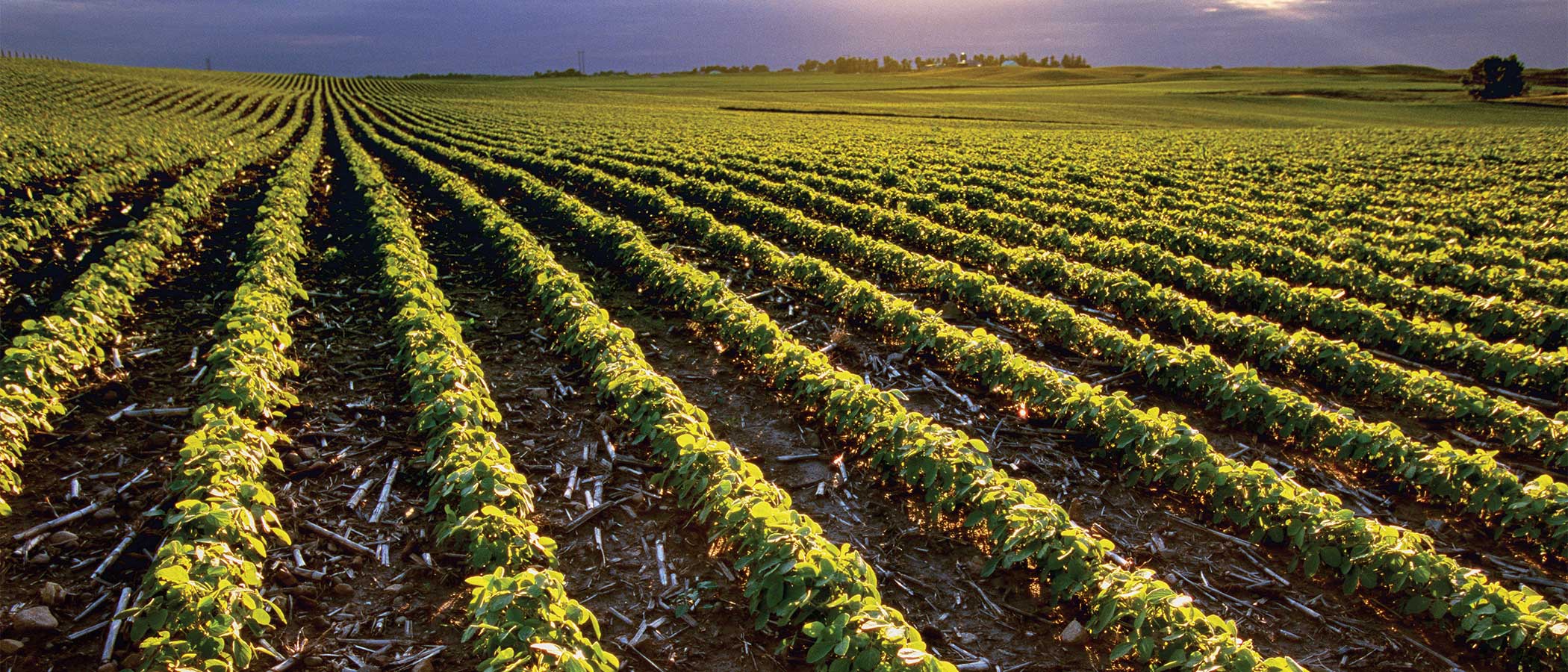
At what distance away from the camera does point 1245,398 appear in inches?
305

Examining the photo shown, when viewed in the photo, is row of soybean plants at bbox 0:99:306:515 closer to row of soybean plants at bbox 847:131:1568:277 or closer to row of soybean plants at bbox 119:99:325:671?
row of soybean plants at bbox 119:99:325:671

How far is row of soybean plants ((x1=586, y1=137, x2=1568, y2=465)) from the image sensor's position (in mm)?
7316

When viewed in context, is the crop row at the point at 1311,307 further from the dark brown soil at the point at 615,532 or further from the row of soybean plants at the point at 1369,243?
the dark brown soil at the point at 615,532

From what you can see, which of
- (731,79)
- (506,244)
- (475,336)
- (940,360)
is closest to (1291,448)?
(940,360)

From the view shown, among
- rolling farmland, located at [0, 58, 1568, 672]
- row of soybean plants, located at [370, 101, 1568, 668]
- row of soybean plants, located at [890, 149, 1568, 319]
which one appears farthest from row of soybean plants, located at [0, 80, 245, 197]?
row of soybean plants, located at [890, 149, 1568, 319]

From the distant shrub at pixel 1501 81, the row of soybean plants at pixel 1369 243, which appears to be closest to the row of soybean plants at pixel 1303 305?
the row of soybean plants at pixel 1369 243

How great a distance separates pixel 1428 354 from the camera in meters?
9.49

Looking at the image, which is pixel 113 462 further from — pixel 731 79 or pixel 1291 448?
pixel 731 79

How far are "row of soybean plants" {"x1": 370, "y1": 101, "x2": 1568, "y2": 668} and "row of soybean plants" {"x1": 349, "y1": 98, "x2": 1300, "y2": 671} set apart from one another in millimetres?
1084

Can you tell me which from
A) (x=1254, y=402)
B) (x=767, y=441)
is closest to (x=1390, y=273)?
(x=1254, y=402)

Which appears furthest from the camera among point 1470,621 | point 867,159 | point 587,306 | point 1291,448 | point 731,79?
point 731,79

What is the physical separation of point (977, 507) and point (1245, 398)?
367 centimetres

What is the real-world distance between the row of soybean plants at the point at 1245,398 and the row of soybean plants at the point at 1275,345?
323 mm

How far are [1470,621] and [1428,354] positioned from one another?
20.6ft
